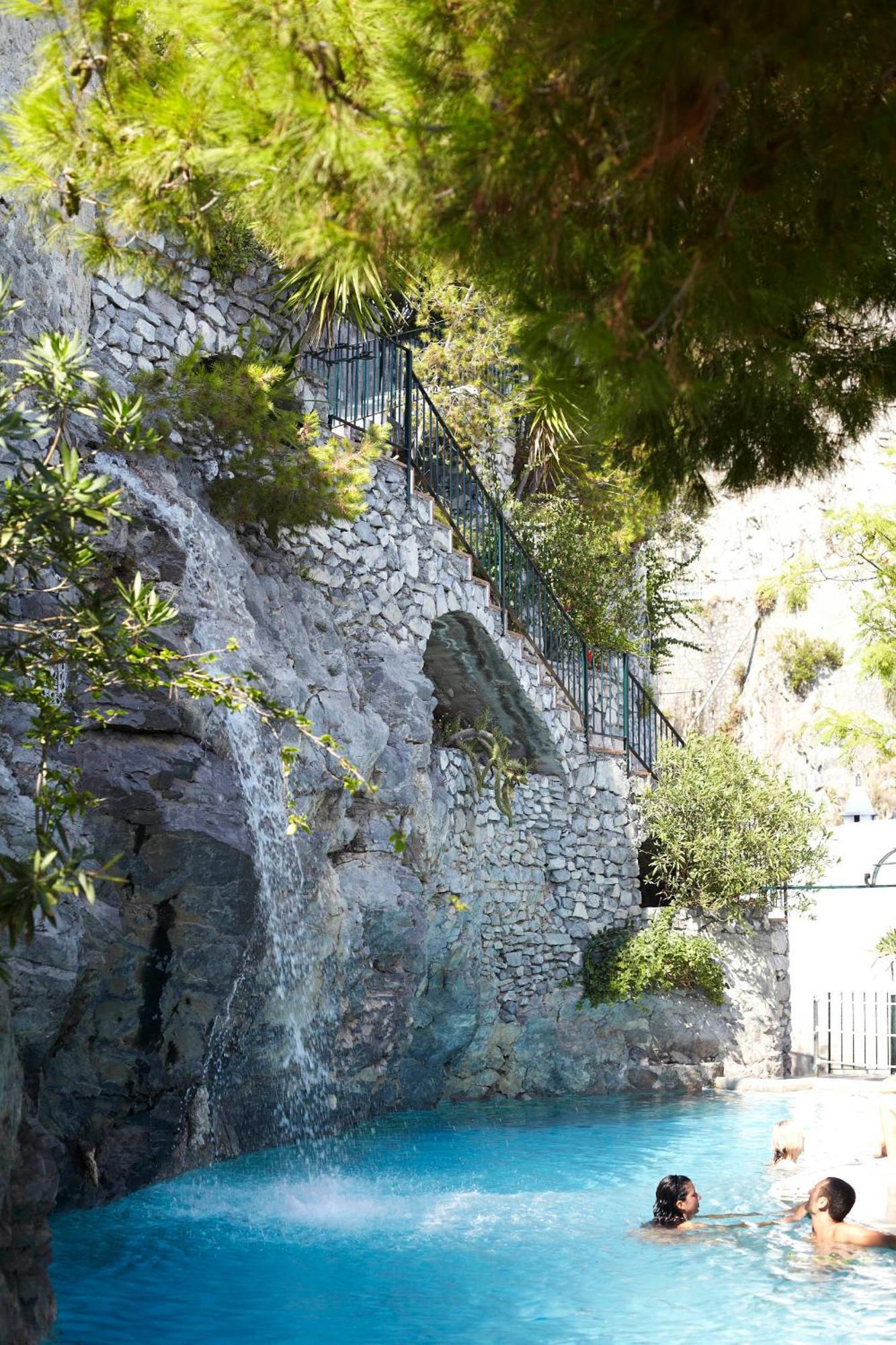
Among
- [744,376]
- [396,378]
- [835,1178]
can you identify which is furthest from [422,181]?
[396,378]

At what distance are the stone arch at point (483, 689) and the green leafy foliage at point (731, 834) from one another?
5.12ft

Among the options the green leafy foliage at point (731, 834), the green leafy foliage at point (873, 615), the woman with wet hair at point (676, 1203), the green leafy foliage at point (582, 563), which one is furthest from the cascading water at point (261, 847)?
the green leafy foliage at point (873, 615)

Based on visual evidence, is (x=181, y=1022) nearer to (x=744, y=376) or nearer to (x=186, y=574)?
(x=186, y=574)

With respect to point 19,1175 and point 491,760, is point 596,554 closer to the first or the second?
point 491,760

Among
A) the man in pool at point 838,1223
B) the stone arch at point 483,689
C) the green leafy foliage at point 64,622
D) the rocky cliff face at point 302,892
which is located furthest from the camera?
the stone arch at point 483,689

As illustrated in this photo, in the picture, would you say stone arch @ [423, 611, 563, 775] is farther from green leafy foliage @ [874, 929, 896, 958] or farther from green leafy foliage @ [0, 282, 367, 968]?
green leafy foliage @ [0, 282, 367, 968]

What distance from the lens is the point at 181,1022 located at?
26.2 feet

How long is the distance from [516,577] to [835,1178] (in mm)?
8704

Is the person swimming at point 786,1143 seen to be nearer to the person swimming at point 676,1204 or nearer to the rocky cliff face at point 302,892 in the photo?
the person swimming at point 676,1204

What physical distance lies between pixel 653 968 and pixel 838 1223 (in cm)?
696

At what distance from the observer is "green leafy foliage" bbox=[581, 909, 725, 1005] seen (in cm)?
1382

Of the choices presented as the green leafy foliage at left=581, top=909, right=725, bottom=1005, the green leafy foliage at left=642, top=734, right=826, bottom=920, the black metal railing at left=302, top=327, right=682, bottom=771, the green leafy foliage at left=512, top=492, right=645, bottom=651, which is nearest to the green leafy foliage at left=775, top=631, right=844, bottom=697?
the black metal railing at left=302, top=327, right=682, bottom=771

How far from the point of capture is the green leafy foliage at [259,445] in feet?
31.8

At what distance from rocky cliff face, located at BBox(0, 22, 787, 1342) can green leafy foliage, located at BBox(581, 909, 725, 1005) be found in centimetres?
21
